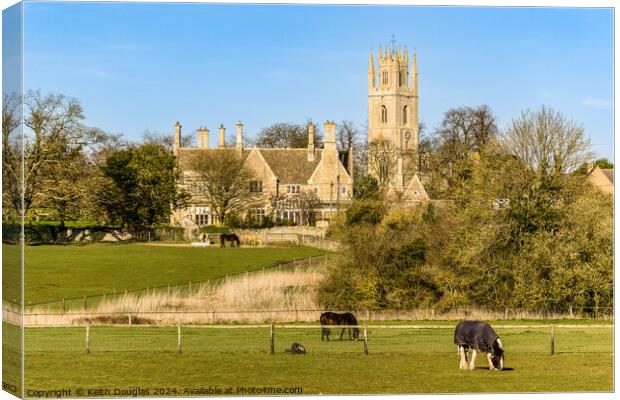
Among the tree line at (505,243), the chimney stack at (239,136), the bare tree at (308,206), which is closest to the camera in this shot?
the tree line at (505,243)

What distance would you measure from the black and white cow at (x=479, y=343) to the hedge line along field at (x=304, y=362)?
192mm

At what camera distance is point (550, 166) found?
2103cm

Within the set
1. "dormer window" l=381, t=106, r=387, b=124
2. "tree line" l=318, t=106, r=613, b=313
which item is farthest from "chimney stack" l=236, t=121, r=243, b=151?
"dormer window" l=381, t=106, r=387, b=124

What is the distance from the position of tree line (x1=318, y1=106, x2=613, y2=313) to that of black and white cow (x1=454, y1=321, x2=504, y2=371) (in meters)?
4.23

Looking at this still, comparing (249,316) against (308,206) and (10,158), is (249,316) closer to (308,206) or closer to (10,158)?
(10,158)

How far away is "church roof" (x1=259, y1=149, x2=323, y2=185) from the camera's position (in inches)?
1503

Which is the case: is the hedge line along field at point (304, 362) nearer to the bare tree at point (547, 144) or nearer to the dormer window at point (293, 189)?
the bare tree at point (547, 144)

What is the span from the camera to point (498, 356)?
15695 mm

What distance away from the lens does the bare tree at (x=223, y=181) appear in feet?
95.2

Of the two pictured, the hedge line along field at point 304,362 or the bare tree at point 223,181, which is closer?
the hedge line along field at point 304,362

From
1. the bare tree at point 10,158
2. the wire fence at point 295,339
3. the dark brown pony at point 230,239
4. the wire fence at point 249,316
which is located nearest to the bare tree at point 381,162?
the dark brown pony at point 230,239

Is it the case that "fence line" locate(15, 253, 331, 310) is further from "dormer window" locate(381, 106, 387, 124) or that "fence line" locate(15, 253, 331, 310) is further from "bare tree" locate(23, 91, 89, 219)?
"dormer window" locate(381, 106, 387, 124)

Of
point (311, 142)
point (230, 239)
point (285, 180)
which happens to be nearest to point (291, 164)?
point (285, 180)

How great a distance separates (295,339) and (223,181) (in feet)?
41.9
